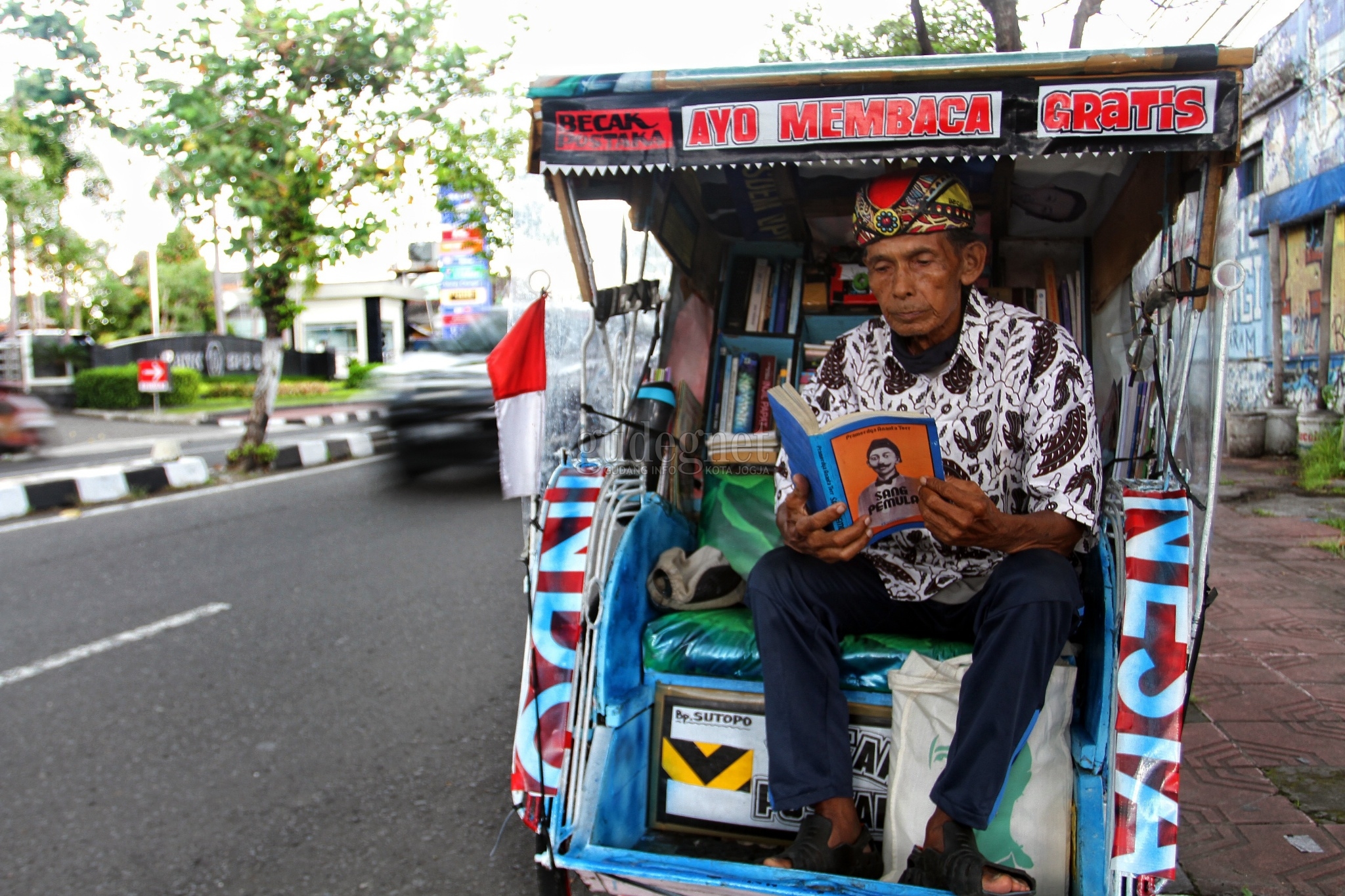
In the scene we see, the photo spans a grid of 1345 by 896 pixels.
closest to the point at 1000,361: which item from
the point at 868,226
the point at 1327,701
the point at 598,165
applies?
the point at 868,226

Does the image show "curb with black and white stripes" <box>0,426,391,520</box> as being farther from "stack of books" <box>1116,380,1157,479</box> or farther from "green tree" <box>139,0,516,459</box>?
"stack of books" <box>1116,380,1157,479</box>

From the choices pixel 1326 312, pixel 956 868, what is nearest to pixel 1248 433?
pixel 1326 312

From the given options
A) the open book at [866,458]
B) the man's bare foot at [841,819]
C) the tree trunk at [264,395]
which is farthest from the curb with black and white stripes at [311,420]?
the man's bare foot at [841,819]

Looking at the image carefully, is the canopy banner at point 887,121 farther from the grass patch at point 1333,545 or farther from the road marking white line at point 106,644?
the grass patch at point 1333,545

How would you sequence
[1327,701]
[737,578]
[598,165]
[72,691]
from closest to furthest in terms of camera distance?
[598,165], [737,578], [1327,701], [72,691]

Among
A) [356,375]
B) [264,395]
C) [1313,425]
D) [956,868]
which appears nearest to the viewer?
[956,868]

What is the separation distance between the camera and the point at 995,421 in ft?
7.64

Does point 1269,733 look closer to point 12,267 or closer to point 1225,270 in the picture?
Result: point 1225,270

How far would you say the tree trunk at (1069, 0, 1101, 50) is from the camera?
519cm

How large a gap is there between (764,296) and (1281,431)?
29.2ft

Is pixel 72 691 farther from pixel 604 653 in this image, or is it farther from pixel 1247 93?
pixel 1247 93

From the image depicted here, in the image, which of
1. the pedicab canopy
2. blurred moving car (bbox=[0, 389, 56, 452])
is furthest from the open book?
blurred moving car (bbox=[0, 389, 56, 452])

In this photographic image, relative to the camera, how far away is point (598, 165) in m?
2.32

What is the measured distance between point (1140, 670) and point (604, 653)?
1139mm
